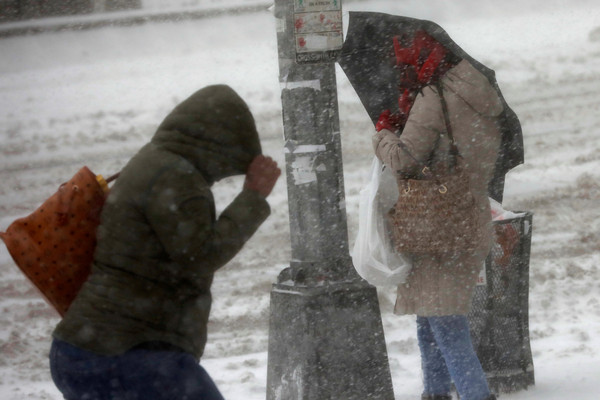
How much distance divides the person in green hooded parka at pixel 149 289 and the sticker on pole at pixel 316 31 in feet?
5.32

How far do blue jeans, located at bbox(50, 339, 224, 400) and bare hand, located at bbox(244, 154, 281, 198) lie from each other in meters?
0.54

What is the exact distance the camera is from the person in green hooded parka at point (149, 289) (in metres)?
2.51

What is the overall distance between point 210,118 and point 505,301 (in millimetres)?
2368

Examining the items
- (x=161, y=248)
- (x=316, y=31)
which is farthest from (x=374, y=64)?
(x=161, y=248)

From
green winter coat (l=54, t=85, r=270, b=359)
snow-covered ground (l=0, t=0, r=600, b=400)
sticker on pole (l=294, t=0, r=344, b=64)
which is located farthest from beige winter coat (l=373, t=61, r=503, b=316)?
green winter coat (l=54, t=85, r=270, b=359)

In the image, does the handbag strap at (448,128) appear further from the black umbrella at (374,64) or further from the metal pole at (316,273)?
the metal pole at (316,273)

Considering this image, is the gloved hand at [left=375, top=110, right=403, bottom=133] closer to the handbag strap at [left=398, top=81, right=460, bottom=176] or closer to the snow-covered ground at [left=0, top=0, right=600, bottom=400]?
the handbag strap at [left=398, top=81, right=460, bottom=176]

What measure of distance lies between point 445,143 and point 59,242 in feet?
5.85

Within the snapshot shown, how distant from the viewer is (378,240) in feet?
13.1

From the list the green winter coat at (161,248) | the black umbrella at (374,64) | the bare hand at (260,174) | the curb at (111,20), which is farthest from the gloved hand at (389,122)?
the curb at (111,20)

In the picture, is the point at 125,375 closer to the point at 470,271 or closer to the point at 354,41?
the point at 470,271

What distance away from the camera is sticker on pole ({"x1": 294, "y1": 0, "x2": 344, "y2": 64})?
4164 millimetres

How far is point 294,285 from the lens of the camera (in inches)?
167

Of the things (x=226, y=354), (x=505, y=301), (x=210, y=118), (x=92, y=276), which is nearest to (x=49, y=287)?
(x=92, y=276)
